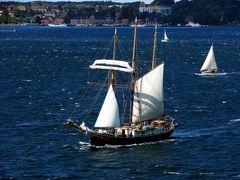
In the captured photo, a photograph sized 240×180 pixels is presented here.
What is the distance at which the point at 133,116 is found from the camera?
88312mm

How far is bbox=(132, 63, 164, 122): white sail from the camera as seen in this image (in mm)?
88062

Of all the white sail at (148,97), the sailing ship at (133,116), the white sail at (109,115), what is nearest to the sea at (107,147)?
the sailing ship at (133,116)

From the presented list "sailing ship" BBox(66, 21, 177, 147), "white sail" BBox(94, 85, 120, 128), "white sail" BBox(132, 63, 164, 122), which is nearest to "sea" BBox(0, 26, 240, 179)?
"sailing ship" BBox(66, 21, 177, 147)

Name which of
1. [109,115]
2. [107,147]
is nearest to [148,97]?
[109,115]

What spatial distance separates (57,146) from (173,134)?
14.1m

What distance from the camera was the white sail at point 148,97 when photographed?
88.1m

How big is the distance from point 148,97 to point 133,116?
276 centimetres

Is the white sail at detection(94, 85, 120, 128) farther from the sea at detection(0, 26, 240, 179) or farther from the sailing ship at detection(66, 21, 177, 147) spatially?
the sea at detection(0, 26, 240, 179)

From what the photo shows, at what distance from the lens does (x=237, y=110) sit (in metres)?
107

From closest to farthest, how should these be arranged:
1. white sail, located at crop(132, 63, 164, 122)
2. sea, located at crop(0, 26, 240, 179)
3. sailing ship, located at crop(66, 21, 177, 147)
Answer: sea, located at crop(0, 26, 240, 179)
sailing ship, located at crop(66, 21, 177, 147)
white sail, located at crop(132, 63, 164, 122)

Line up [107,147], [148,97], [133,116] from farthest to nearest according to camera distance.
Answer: [148,97] → [133,116] → [107,147]

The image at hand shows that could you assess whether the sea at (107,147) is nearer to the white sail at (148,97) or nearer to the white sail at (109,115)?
the white sail at (109,115)

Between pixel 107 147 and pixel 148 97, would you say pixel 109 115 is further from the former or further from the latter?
pixel 148 97

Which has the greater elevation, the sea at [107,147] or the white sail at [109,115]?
the white sail at [109,115]
